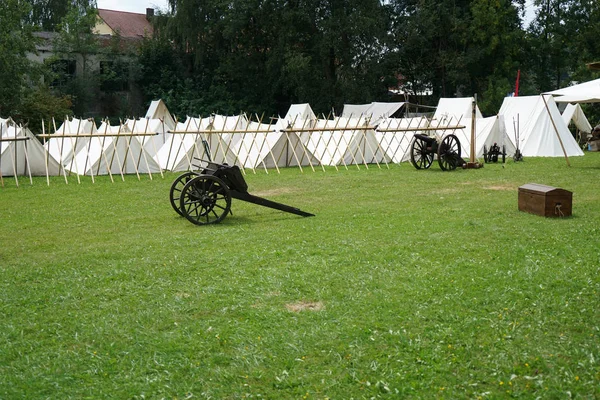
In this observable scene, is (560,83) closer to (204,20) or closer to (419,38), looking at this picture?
(419,38)

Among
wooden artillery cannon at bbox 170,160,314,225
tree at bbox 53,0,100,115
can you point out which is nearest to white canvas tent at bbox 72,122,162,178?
wooden artillery cannon at bbox 170,160,314,225

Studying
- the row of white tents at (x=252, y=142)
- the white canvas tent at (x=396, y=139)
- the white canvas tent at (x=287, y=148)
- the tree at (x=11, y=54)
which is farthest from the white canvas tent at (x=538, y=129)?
the tree at (x=11, y=54)

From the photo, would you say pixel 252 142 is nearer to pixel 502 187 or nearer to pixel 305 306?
pixel 502 187

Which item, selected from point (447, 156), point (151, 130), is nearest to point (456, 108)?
point (447, 156)

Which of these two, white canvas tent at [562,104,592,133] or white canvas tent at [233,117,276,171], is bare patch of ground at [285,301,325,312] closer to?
white canvas tent at [233,117,276,171]

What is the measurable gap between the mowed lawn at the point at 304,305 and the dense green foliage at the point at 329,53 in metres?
23.6

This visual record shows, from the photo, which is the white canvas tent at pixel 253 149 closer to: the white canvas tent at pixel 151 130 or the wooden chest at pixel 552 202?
the white canvas tent at pixel 151 130

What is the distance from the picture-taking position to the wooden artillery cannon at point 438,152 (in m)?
15.9

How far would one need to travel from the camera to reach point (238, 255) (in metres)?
6.93

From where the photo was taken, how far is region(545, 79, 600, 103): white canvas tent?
49.7ft

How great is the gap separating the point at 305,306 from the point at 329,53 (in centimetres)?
2886

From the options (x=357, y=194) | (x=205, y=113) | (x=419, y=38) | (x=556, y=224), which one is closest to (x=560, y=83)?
(x=419, y=38)

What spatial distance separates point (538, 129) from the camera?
2069 centimetres

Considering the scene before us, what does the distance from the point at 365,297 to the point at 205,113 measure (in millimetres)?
29456
